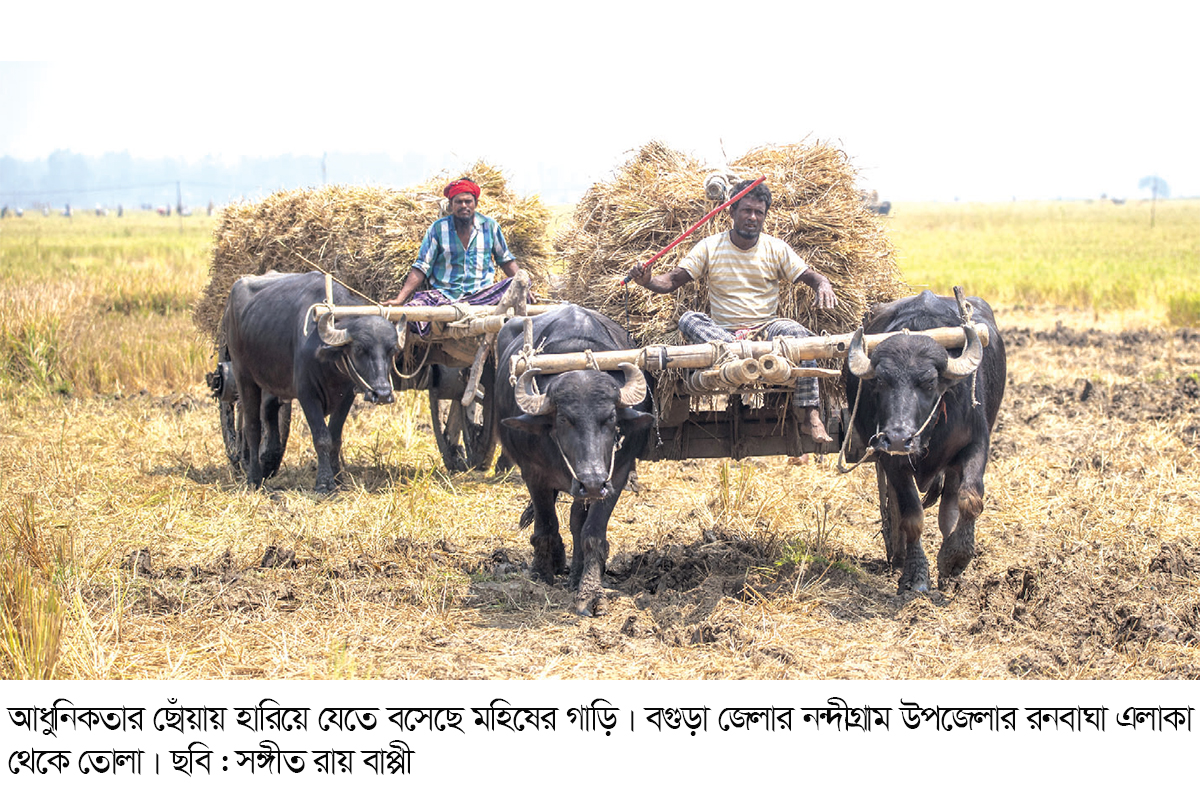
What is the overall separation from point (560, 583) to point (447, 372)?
3.29 m

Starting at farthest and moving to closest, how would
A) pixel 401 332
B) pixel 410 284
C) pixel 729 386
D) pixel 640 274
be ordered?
1. pixel 410 284
2. pixel 401 332
3. pixel 640 274
4. pixel 729 386

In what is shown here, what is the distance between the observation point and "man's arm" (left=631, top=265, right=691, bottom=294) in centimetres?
664

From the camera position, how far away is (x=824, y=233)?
7070 millimetres

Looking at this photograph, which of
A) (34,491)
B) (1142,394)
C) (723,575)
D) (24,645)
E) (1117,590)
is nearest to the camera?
(24,645)

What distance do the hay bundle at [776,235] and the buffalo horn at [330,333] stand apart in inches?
71.4

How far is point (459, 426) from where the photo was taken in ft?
33.3

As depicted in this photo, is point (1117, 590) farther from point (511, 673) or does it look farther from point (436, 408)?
point (436, 408)

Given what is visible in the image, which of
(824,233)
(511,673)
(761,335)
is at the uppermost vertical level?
(824,233)

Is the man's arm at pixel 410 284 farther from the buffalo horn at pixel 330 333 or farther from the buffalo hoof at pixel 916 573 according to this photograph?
the buffalo hoof at pixel 916 573

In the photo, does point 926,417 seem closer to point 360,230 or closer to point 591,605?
point 591,605

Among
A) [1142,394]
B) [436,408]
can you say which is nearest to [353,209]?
[436,408]

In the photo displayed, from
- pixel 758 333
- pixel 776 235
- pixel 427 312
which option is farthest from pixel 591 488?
pixel 427 312

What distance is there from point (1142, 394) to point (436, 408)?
283 inches

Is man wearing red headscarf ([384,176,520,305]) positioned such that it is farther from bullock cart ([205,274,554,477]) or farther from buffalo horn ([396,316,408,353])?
buffalo horn ([396,316,408,353])
